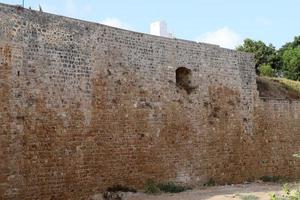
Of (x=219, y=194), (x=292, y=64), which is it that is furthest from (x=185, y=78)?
(x=292, y=64)

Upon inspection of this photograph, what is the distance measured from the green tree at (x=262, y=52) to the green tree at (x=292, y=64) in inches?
41.9

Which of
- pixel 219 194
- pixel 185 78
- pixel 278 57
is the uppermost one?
pixel 278 57

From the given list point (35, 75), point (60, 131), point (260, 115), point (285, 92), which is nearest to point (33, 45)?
point (35, 75)

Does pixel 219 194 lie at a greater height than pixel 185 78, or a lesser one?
lesser

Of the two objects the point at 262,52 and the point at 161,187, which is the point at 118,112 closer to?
the point at 161,187

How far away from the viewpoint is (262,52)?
35.1 metres

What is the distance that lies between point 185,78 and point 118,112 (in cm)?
272

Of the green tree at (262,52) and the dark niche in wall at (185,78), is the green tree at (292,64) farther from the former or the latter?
the dark niche in wall at (185,78)

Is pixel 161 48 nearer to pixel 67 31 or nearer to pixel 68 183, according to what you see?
pixel 67 31

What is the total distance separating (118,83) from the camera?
12.1 m

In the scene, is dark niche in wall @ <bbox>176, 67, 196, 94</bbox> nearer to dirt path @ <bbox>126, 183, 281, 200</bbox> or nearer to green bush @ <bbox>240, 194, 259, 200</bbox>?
dirt path @ <bbox>126, 183, 281, 200</bbox>

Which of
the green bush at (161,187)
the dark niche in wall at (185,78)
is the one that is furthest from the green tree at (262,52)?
the green bush at (161,187)

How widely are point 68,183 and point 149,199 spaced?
189 cm

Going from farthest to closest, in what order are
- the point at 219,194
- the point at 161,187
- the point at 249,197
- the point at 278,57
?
the point at 278,57 < the point at 161,187 < the point at 219,194 < the point at 249,197
